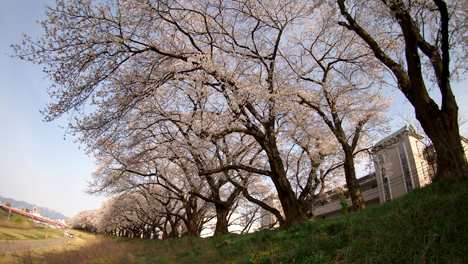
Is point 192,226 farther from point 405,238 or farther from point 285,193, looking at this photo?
point 405,238

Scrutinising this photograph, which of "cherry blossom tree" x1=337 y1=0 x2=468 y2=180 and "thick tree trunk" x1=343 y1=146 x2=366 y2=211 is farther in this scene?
"thick tree trunk" x1=343 y1=146 x2=366 y2=211

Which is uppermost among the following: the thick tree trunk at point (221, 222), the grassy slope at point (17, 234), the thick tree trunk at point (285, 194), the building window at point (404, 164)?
the building window at point (404, 164)

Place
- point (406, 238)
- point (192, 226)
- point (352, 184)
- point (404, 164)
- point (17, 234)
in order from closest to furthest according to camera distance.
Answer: point (406, 238)
point (352, 184)
point (192, 226)
point (17, 234)
point (404, 164)

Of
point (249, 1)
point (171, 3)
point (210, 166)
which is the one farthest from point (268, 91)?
point (210, 166)

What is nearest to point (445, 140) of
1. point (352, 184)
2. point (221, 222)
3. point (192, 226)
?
point (352, 184)

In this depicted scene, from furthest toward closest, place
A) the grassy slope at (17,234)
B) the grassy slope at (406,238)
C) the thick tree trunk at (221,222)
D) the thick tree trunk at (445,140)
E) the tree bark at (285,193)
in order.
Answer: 1. the grassy slope at (17,234)
2. the thick tree trunk at (221,222)
3. the tree bark at (285,193)
4. the thick tree trunk at (445,140)
5. the grassy slope at (406,238)

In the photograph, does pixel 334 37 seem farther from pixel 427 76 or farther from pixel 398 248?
pixel 398 248

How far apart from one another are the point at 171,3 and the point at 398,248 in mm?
9077

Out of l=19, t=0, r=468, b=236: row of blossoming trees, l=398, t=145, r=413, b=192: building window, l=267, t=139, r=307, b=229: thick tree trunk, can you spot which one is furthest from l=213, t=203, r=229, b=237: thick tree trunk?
l=398, t=145, r=413, b=192: building window

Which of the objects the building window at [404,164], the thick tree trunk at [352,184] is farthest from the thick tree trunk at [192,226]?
the building window at [404,164]

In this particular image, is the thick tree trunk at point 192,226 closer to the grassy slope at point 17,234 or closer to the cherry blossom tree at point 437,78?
the grassy slope at point 17,234

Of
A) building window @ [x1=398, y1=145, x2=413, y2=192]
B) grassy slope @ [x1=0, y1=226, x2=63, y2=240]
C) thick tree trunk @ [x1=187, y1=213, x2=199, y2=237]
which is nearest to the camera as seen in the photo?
thick tree trunk @ [x1=187, y1=213, x2=199, y2=237]

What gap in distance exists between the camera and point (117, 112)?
852 cm

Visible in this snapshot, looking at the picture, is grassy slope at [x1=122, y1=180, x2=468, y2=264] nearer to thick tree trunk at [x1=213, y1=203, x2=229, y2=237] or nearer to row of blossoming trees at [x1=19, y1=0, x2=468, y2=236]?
row of blossoming trees at [x1=19, y1=0, x2=468, y2=236]
